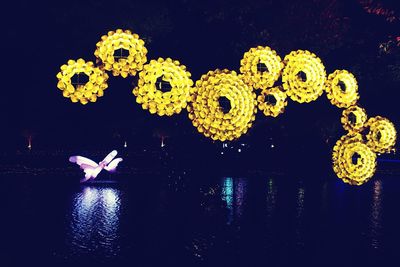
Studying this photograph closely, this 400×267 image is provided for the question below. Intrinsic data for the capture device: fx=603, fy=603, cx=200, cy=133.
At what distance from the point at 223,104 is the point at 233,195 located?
7.30m

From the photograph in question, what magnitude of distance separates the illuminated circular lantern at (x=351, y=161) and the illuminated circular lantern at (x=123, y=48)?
16.4 ft

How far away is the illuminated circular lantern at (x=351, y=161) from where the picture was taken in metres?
11.8

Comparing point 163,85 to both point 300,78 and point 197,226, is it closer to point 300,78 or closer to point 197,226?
point 197,226

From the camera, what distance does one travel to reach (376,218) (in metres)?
11.4

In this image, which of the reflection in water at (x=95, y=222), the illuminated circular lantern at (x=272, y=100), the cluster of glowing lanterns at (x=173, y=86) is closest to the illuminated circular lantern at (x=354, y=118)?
the illuminated circular lantern at (x=272, y=100)

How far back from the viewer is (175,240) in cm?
870

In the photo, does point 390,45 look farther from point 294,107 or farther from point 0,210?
point 0,210

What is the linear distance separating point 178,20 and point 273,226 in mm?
5520

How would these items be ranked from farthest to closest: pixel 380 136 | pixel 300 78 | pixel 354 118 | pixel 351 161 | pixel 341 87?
pixel 380 136
pixel 354 118
pixel 351 161
pixel 341 87
pixel 300 78

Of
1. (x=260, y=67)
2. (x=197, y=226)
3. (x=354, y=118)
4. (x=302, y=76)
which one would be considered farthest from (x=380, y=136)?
(x=197, y=226)

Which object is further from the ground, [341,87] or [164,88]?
[341,87]

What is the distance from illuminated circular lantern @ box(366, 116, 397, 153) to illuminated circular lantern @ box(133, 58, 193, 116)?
5.16 meters

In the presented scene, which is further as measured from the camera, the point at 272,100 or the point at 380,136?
the point at 380,136

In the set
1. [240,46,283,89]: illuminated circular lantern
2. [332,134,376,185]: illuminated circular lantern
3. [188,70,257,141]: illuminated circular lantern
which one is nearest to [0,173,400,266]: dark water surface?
[332,134,376,185]: illuminated circular lantern
